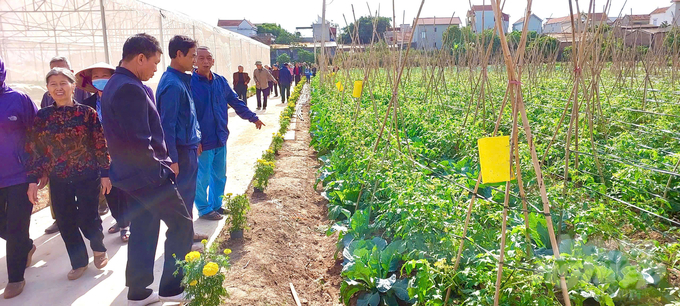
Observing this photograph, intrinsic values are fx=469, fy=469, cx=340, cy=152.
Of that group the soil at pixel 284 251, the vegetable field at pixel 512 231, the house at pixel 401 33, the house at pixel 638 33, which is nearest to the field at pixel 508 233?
the vegetable field at pixel 512 231

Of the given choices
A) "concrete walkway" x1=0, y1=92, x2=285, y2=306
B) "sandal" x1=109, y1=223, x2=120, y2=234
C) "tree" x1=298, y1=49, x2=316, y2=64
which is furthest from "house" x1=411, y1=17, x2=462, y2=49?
"tree" x1=298, y1=49, x2=316, y2=64

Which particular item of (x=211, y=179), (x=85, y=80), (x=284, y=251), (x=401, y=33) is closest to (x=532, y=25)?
(x=401, y=33)

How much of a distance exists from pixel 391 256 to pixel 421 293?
0.61m

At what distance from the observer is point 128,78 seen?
7.32 ft

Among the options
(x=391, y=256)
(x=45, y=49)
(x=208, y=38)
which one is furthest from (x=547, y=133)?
(x=208, y=38)

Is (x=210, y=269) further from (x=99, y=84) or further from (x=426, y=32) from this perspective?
(x=426, y=32)

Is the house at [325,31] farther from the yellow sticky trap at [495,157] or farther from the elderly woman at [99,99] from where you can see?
the yellow sticky trap at [495,157]

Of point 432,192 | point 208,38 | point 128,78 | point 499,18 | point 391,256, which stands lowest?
point 391,256

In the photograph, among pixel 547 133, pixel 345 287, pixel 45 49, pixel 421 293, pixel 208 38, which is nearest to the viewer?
pixel 421 293

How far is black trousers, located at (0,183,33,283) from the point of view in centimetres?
269

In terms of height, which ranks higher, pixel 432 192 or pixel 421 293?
pixel 432 192

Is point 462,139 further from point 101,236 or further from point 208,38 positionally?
point 208,38

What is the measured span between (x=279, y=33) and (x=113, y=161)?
8057cm

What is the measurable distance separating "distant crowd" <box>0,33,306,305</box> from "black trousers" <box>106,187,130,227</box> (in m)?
0.01
